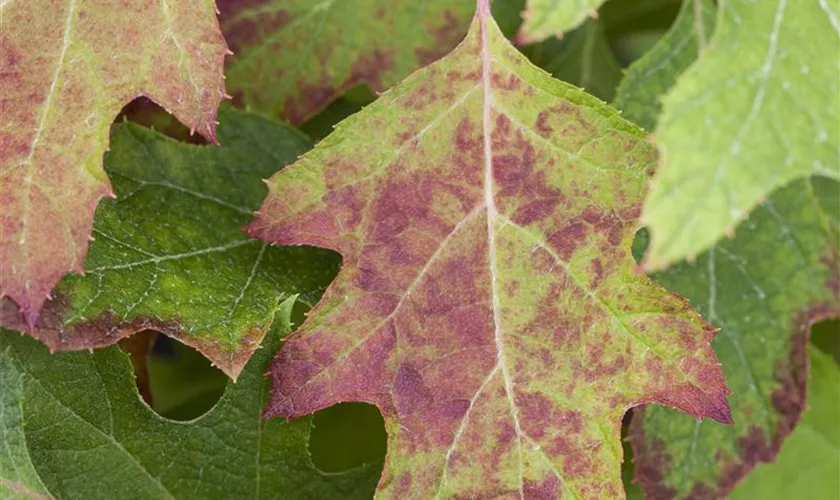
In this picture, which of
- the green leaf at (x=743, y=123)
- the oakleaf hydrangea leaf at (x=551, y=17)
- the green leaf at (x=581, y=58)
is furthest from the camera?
the green leaf at (x=581, y=58)

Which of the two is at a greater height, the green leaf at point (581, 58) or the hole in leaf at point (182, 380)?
the green leaf at point (581, 58)

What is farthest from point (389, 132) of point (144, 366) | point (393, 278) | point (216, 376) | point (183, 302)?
point (216, 376)

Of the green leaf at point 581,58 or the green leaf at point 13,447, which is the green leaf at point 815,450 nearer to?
the green leaf at point 581,58

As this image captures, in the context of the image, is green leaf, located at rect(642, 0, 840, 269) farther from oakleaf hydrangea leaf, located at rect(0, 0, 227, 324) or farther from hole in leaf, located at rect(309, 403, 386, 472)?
hole in leaf, located at rect(309, 403, 386, 472)

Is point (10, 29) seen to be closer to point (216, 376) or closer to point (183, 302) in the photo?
point (183, 302)

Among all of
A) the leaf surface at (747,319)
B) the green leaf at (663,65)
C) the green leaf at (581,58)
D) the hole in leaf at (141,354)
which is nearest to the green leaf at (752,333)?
the leaf surface at (747,319)

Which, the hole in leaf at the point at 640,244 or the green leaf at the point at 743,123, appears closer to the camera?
the green leaf at the point at 743,123

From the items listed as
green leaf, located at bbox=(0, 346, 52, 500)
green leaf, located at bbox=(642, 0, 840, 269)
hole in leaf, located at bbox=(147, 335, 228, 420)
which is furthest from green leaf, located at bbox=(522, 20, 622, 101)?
green leaf, located at bbox=(0, 346, 52, 500)
